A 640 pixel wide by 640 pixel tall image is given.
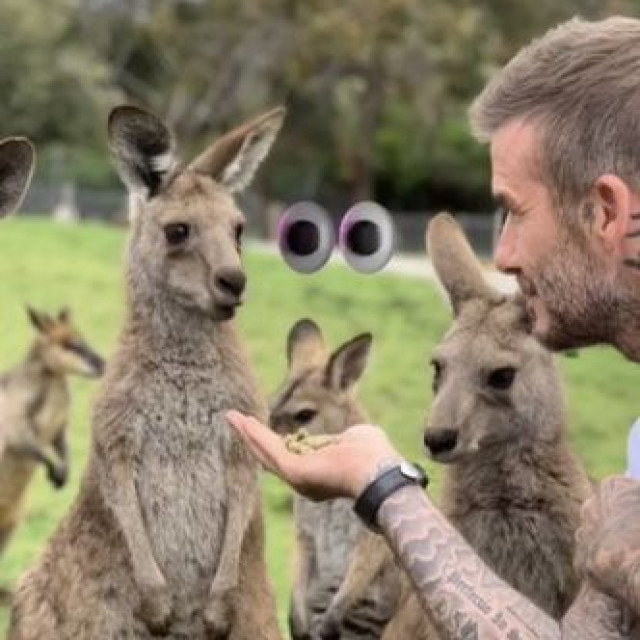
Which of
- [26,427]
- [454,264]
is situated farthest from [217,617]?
[26,427]

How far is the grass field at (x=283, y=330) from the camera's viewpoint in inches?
380

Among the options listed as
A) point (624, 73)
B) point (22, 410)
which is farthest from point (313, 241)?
point (22, 410)

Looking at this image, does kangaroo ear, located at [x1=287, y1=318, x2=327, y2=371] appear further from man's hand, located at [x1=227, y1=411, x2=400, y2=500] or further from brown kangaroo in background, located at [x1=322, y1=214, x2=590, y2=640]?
man's hand, located at [x1=227, y1=411, x2=400, y2=500]

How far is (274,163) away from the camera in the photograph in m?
35.9

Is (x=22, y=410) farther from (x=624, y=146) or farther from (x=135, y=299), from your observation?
(x=624, y=146)

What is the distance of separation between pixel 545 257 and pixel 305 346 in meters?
3.42

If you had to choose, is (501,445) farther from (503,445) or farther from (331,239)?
(331,239)

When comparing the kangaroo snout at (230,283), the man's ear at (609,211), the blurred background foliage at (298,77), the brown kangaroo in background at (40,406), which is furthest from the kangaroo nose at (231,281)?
the blurred background foliage at (298,77)

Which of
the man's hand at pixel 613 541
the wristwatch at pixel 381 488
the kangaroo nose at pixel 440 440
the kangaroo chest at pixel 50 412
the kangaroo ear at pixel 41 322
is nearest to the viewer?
the man's hand at pixel 613 541

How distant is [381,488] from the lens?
2.34 m

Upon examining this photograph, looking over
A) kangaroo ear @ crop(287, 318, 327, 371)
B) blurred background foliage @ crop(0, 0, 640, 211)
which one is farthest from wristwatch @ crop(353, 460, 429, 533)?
blurred background foliage @ crop(0, 0, 640, 211)

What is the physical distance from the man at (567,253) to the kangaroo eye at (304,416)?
3.00 m

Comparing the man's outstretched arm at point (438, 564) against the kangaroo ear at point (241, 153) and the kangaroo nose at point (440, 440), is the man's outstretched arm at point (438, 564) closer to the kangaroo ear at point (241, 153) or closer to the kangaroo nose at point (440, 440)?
the kangaroo nose at point (440, 440)
